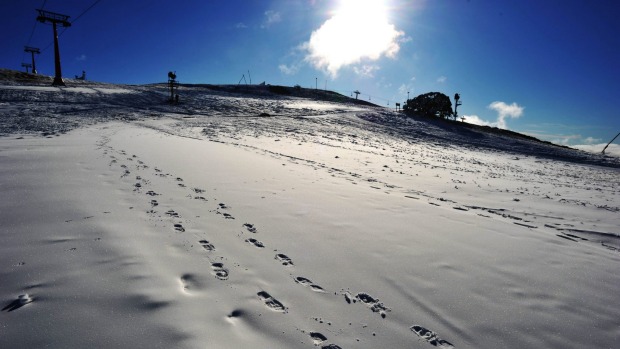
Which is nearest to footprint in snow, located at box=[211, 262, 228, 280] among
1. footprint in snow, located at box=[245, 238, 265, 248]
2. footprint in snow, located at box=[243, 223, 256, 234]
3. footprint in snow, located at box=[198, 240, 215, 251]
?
footprint in snow, located at box=[198, 240, 215, 251]

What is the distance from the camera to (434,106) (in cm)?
4569

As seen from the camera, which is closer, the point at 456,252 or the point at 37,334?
the point at 37,334

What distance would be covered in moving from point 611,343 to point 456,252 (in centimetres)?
179

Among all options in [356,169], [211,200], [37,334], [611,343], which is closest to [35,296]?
[37,334]

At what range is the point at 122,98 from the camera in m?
29.9

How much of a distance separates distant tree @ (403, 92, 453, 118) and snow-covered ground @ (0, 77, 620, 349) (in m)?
39.9

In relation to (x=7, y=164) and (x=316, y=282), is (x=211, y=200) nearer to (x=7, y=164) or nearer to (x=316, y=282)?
(x=316, y=282)

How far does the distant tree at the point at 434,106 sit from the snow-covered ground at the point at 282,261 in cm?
3993

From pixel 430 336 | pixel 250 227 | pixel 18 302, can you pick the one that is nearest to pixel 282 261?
pixel 250 227

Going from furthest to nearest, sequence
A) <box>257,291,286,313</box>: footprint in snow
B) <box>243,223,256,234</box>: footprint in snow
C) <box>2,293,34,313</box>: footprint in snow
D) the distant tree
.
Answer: the distant tree < <box>243,223,256,234</box>: footprint in snow < <box>257,291,286,313</box>: footprint in snow < <box>2,293,34,313</box>: footprint in snow

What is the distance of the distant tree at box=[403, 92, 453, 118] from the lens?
45.7 meters

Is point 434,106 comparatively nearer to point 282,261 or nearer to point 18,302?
point 282,261

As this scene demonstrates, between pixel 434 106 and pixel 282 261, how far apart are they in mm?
47943

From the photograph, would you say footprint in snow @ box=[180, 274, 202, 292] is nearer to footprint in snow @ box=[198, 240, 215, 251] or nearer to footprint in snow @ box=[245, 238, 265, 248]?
footprint in snow @ box=[198, 240, 215, 251]
